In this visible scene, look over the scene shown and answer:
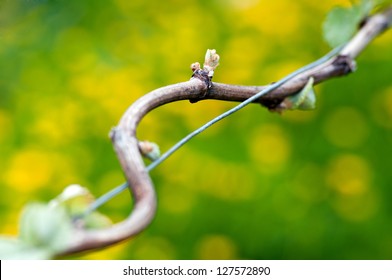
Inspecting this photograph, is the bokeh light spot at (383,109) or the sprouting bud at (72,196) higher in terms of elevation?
the bokeh light spot at (383,109)

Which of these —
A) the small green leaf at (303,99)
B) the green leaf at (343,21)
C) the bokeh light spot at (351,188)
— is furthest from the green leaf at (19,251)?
the bokeh light spot at (351,188)

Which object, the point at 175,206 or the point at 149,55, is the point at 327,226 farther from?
the point at 149,55

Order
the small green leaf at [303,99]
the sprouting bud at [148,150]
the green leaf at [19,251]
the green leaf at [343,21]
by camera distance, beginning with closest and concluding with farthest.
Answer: the green leaf at [19,251]
the sprouting bud at [148,150]
the small green leaf at [303,99]
the green leaf at [343,21]

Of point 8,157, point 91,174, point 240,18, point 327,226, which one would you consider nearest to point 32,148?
point 8,157

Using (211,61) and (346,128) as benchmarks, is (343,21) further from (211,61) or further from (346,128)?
(346,128)

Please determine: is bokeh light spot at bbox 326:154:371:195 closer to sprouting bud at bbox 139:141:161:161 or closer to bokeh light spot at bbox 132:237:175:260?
bokeh light spot at bbox 132:237:175:260

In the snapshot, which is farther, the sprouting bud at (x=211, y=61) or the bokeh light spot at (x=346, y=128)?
the bokeh light spot at (x=346, y=128)

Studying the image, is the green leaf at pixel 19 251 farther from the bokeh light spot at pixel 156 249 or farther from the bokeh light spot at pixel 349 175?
the bokeh light spot at pixel 349 175
